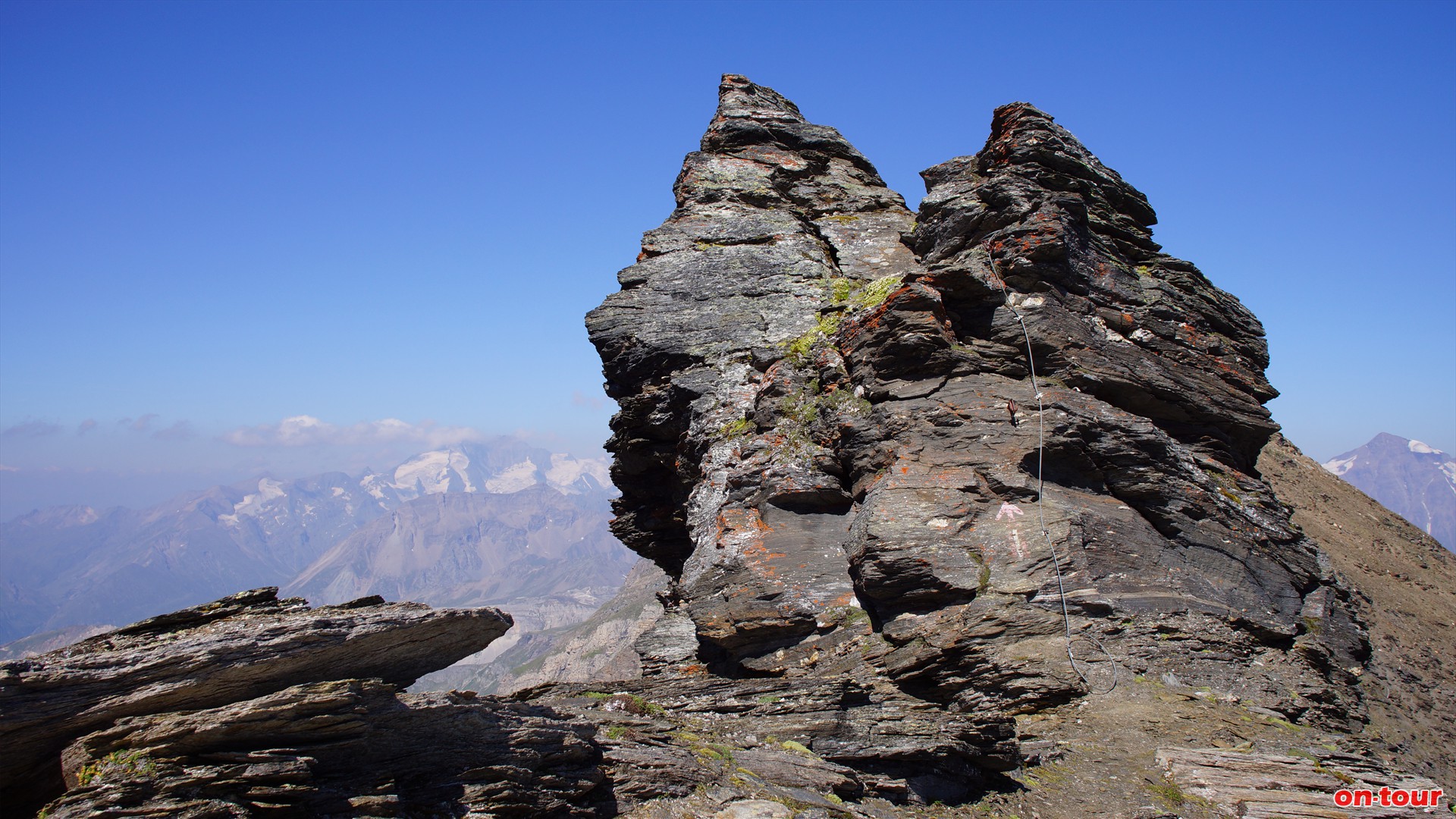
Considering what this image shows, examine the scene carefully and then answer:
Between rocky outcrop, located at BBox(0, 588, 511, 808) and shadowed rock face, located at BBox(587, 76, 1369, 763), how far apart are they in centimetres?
931

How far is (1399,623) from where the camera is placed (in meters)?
30.4

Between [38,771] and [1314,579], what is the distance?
27.1 metres

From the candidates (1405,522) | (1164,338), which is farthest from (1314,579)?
(1405,522)

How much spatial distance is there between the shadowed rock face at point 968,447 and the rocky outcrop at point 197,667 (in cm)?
931

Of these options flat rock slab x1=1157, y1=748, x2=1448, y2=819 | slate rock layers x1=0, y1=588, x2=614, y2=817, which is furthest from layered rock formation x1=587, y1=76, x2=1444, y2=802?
slate rock layers x1=0, y1=588, x2=614, y2=817

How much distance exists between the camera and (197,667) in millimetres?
10188

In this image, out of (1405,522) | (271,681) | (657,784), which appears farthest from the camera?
(1405,522)

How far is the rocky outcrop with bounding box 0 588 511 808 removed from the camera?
9336mm

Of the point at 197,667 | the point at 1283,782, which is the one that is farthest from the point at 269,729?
the point at 1283,782

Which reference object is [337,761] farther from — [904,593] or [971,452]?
[971,452]

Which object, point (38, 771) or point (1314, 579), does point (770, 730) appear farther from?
point (1314, 579)

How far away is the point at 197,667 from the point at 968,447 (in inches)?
694

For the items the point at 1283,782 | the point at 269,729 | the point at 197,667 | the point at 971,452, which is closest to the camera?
the point at 269,729

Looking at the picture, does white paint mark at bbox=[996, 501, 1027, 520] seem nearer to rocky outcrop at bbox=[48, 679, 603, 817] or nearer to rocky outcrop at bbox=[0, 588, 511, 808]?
rocky outcrop at bbox=[48, 679, 603, 817]
